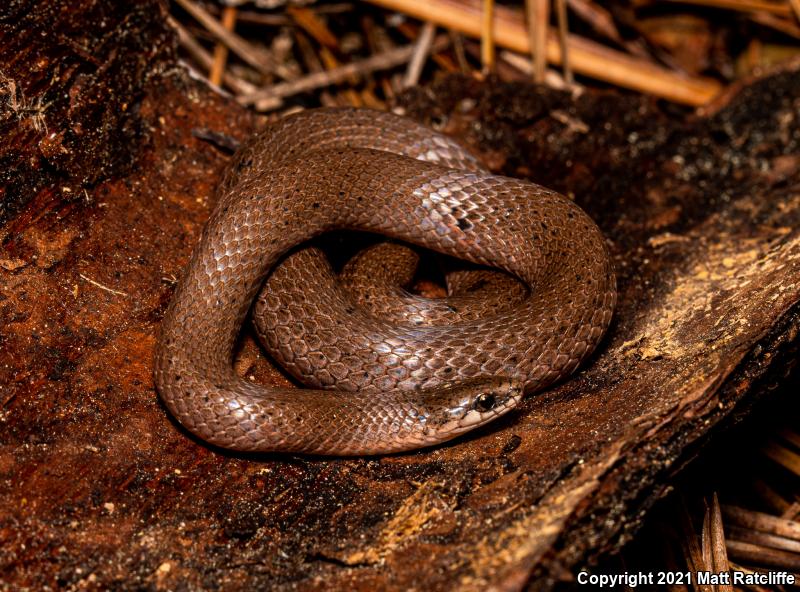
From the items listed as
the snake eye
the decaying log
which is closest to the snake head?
the snake eye

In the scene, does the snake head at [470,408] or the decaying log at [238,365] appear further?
the snake head at [470,408]

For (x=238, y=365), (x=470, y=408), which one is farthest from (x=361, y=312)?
(x=470, y=408)

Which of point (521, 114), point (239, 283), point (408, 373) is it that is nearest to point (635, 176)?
point (521, 114)

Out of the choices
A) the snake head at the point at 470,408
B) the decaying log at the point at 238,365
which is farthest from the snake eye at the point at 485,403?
the decaying log at the point at 238,365

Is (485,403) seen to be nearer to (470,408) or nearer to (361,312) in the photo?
(470,408)

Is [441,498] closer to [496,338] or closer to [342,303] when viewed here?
[496,338]

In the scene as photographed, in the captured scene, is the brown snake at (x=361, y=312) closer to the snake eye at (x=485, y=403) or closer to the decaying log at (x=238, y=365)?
the snake eye at (x=485, y=403)

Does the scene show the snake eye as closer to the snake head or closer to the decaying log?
the snake head

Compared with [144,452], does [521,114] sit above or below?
above
